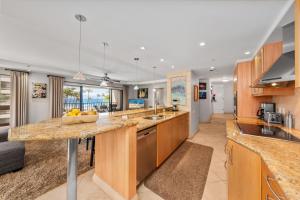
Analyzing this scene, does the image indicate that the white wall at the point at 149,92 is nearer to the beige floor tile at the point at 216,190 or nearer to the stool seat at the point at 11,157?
the beige floor tile at the point at 216,190

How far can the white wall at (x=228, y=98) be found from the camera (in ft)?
30.7

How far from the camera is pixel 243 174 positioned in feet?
3.71

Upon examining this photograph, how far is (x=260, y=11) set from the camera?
156cm

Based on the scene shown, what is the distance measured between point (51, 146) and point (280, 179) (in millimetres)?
4379

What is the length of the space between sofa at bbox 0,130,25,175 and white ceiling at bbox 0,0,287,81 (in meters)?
2.02

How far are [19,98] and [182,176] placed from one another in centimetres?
594

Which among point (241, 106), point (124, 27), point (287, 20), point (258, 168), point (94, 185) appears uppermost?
point (124, 27)

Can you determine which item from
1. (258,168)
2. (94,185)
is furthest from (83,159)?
(258,168)

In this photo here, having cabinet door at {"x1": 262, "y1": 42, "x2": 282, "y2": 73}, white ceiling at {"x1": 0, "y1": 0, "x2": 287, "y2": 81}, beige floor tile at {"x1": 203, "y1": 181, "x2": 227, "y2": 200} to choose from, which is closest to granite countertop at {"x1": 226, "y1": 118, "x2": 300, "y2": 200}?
beige floor tile at {"x1": 203, "y1": 181, "x2": 227, "y2": 200}

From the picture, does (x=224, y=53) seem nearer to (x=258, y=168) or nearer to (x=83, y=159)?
(x=258, y=168)

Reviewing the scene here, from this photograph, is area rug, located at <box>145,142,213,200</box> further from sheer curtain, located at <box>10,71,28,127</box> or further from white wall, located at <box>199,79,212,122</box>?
sheer curtain, located at <box>10,71,28,127</box>

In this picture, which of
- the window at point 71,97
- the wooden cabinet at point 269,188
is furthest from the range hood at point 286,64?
the window at point 71,97

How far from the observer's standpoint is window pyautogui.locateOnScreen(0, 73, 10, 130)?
436 centimetres

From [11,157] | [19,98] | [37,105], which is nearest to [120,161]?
[11,157]
